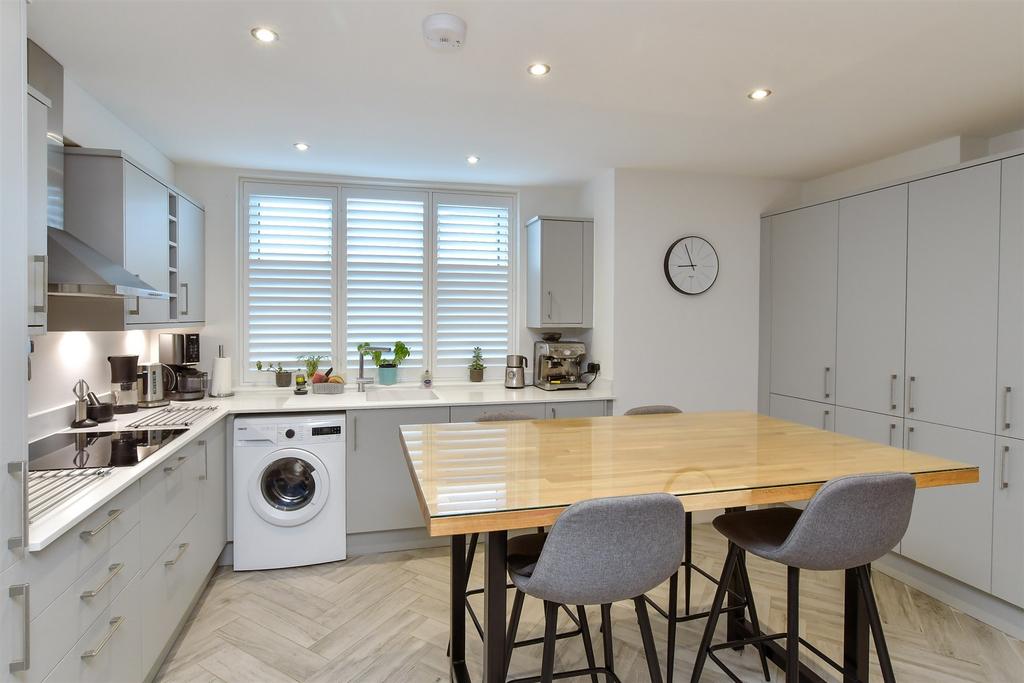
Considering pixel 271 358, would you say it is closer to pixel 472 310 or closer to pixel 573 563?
pixel 472 310

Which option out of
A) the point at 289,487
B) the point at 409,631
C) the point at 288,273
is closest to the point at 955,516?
the point at 409,631

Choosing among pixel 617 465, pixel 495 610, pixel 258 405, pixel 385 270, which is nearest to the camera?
pixel 495 610

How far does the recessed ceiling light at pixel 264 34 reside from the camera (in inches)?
81.1

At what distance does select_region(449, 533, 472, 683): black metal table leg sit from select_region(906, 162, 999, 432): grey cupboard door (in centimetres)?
273

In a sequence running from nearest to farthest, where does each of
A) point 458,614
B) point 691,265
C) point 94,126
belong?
1. point 458,614
2. point 94,126
3. point 691,265

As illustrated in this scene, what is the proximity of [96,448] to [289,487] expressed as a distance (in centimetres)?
128

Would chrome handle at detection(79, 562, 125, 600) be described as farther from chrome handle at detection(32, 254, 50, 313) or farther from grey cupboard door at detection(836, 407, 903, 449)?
grey cupboard door at detection(836, 407, 903, 449)

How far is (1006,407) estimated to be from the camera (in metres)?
2.73

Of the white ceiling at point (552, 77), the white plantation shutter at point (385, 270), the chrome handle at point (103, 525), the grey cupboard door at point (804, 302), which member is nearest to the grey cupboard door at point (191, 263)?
the white ceiling at point (552, 77)

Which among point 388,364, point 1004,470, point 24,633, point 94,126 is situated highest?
point 94,126

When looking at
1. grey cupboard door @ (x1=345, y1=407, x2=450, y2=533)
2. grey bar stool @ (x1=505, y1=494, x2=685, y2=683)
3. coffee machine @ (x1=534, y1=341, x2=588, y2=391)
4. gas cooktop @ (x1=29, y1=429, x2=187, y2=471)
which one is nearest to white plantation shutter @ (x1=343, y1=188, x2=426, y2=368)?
grey cupboard door @ (x1=345, y1=407, x2=450, y2=533)

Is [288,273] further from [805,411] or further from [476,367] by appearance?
[805,411]

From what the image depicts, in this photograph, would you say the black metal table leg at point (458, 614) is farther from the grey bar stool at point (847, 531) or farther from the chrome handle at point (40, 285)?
the chrome handle at point (40, 285)

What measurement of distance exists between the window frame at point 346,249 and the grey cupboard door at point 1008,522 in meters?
3.04
